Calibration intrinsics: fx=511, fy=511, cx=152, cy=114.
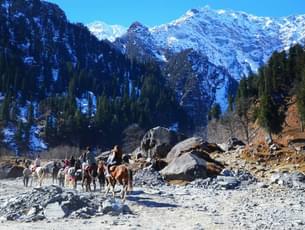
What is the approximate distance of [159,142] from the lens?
198ft

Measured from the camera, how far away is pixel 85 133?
164375 millimetres

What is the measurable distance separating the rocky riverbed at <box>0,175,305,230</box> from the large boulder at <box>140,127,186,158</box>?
29.1 meters

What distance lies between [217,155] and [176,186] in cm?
1512

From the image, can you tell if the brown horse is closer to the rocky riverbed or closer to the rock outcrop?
the rocky riverbed

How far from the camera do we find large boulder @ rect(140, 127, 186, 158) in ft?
193

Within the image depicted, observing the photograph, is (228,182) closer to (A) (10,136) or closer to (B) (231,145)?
(B) (231,145)

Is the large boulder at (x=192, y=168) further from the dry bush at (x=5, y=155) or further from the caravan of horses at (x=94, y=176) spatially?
the dry bush at (x=5, y=155)

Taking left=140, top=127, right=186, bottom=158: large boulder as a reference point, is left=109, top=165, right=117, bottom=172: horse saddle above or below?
below

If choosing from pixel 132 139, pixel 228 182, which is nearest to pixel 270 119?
pixel 228 182

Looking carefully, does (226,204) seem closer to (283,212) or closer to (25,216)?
(283,212)

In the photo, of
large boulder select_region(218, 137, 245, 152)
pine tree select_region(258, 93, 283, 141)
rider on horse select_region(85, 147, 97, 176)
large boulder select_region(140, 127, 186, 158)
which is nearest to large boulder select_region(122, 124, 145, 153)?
pine tree select_region(258, 93, 283, 141)

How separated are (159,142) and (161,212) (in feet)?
122

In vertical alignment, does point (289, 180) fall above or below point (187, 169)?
below

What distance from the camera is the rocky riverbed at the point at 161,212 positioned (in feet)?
65.2
